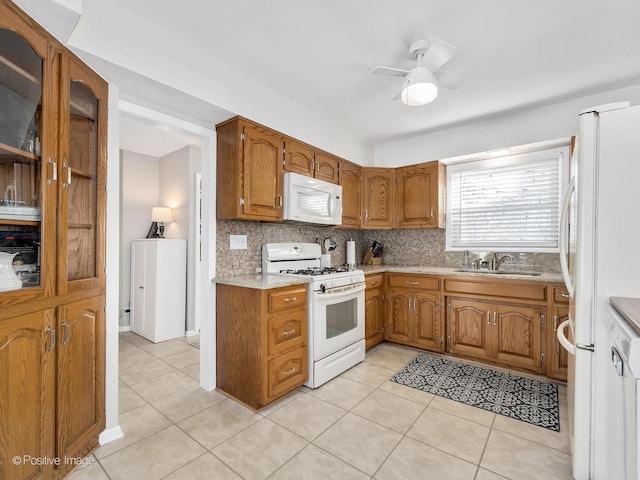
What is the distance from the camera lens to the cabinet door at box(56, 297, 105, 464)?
1.49 m

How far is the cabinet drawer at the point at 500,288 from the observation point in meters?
2.68

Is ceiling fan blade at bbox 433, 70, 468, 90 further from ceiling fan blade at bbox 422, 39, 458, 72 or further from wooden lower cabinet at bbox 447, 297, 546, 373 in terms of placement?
wooden lower cabinet at bbox 447, 297, 546, 373

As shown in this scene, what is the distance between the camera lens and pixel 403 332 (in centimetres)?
341

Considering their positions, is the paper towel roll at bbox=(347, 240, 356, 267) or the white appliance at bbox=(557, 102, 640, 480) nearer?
the white appliance at bbox=(557, 102, 640, 480)

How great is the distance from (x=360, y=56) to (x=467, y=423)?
266cm

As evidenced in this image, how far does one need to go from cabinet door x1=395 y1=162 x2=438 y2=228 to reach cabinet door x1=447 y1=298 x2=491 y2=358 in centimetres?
100

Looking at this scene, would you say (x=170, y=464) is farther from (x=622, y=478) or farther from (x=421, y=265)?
(x=421, y=265)

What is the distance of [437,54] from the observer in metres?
1.95

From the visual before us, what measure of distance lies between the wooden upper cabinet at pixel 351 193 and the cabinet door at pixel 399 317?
968 millimetres

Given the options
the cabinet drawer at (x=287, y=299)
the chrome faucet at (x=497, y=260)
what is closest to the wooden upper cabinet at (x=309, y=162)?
the cabinet drawer at (x=287, y=299)

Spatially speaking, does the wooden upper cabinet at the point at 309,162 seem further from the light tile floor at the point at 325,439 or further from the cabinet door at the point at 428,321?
the light tile floor at the point at 325,439

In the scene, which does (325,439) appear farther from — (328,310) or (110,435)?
(110,435)

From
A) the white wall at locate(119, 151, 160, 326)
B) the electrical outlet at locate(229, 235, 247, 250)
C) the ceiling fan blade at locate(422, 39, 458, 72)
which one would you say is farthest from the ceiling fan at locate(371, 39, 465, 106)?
the white wall at locate(119, 151, 160, 326)

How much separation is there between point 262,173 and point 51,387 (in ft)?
6.13
